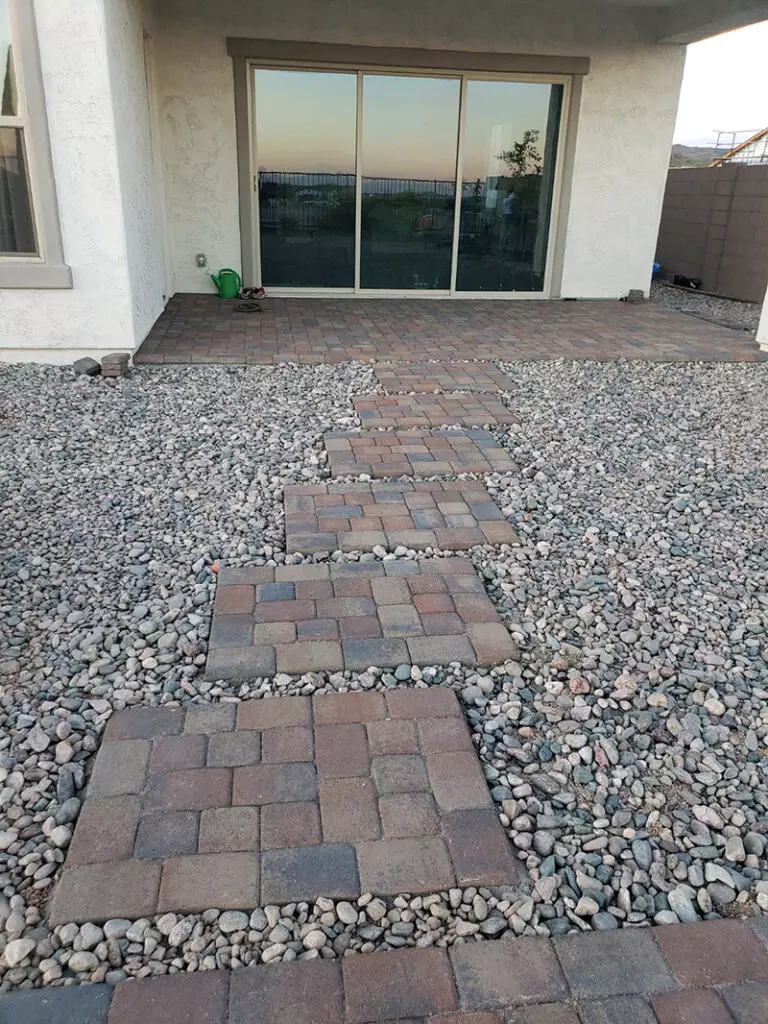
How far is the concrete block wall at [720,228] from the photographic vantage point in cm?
984

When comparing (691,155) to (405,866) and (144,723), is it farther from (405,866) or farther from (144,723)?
(405,866)

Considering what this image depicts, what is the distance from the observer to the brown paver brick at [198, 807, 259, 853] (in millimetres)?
1814

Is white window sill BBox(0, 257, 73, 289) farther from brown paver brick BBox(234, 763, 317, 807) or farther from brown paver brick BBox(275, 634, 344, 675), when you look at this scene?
brown paver brick BBox(234, 763, 317, 807)

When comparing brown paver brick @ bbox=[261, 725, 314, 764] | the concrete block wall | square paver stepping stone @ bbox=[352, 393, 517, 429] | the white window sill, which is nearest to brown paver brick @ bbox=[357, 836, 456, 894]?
brown paver brick @ bbox=[261, 725, 314, 764]

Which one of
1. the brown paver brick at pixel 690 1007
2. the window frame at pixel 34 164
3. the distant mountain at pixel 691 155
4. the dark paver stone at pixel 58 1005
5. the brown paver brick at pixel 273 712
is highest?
the distant mountain at pixel 691 155

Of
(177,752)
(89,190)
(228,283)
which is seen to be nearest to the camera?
(177,752)

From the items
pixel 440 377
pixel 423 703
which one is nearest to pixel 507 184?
pixel 440 377

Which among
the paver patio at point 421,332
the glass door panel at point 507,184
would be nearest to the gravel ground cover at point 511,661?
the paver patio at point 421,332

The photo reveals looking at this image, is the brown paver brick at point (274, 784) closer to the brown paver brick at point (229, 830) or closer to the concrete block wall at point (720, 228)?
the brown paver brick at point (229, 830)

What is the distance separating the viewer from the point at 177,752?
6.88 feet

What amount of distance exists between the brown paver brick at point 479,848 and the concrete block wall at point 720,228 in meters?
9.74

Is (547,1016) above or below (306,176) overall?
below

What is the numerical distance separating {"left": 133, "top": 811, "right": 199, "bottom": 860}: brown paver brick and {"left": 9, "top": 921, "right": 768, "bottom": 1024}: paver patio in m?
0.31

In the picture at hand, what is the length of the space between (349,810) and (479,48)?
8.47 meters
